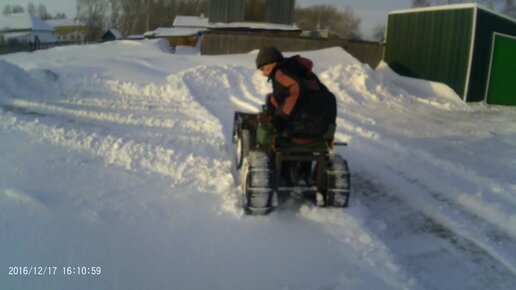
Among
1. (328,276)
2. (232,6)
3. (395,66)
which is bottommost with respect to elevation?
(328,276)

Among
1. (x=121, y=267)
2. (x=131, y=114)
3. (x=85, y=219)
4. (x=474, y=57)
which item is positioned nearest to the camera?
(x=121, y=267)

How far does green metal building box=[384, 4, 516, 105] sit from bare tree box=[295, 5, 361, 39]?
162ft

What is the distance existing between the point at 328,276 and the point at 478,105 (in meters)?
14.7

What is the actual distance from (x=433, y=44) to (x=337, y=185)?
1426 centimetres

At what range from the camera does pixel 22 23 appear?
7644 centimetres

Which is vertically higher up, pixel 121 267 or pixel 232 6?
pixel 232 6

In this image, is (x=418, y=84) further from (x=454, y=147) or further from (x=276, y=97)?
(x=276, y=97)

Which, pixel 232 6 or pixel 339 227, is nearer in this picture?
pixel 339 227

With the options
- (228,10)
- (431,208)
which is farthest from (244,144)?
(228,10)

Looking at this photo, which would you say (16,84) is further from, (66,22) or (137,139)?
(66,22)

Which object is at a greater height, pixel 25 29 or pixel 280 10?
pixel 280 10

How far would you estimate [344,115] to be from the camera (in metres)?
11.3

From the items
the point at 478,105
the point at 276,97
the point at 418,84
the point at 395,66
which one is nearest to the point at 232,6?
the point at 395,66

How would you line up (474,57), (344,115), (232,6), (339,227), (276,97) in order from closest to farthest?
(339,227) < (276,97) < (344,115) < (474,57) < (232,6)
